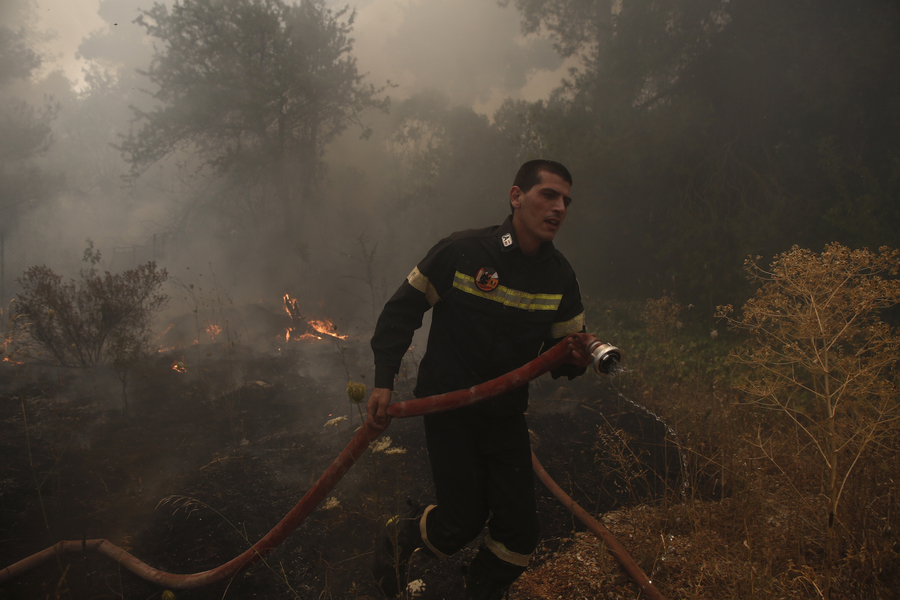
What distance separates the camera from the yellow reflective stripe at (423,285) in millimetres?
2191

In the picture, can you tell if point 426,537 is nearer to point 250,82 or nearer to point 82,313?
point 82,313

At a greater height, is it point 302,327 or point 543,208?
point 302,327

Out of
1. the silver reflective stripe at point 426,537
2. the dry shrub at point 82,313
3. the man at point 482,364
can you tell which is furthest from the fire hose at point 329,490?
the dry shrub at point 82,313

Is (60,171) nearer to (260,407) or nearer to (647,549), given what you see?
(260,407)

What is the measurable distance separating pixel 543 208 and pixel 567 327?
0.68m

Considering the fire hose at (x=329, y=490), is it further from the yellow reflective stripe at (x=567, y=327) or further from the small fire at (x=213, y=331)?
the small fire at (x=213, y=331)

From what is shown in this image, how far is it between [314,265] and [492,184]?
660cm

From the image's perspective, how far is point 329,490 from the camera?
6.74ft

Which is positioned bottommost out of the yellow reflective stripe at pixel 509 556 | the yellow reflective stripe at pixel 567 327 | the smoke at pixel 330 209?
the yellow reflective stripe at pixel 509 556

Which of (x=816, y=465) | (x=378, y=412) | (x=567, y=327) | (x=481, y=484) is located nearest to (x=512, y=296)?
(x=567, y=327)

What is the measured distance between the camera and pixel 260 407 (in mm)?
5336

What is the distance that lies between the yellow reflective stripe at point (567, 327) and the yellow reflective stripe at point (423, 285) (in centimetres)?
69

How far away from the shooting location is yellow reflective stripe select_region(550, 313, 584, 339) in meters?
2.30

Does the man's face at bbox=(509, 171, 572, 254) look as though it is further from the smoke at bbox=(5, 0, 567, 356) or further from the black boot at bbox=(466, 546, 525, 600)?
the smoke at bbox=(5, 0, 567, 356)
